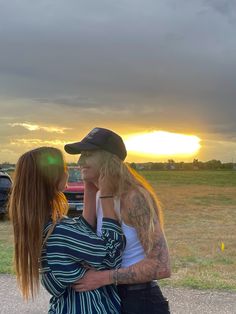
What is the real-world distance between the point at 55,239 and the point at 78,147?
42cm

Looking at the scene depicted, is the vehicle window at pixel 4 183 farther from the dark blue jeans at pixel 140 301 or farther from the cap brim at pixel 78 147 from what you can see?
the dark blue jeans at pixel 140 301

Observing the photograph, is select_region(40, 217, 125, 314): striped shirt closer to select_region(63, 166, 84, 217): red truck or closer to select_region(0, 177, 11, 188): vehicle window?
select_region(63, 166, 84, 217): red truck

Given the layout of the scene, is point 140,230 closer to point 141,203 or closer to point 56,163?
point 141,203

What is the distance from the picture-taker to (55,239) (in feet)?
6.37

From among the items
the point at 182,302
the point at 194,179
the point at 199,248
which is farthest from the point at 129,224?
the point at 194,179

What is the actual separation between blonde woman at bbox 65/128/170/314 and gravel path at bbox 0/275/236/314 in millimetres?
2756

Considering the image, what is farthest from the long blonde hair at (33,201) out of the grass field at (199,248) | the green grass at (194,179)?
the green grass at (194,179)

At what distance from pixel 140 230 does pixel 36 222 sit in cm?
42

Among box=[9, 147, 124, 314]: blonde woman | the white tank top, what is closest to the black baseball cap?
box=[9, 147, 124, 314]: blonde woman

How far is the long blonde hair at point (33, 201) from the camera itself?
6.47ft

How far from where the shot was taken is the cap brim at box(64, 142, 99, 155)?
2.11m

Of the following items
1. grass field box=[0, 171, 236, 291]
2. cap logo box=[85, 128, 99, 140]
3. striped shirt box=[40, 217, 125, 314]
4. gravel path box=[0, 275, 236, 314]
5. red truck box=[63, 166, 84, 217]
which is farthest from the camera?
red truck box=[63, 166, 84, 217]

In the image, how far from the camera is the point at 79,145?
212 cm

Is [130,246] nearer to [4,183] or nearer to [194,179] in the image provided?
[4,183]
